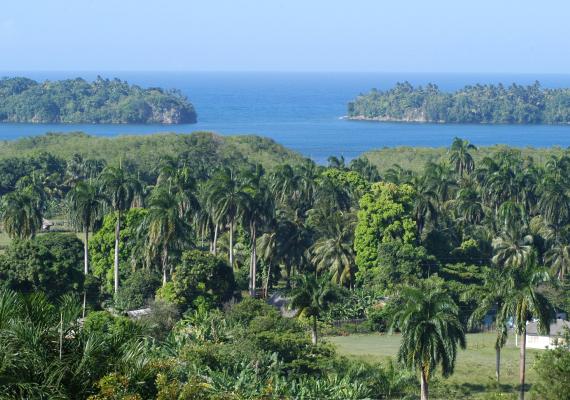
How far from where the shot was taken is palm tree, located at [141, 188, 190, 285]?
212 feet

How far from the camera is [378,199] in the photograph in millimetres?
76000

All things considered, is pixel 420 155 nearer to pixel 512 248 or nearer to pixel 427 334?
pixel 512 248

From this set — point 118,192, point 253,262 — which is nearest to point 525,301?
point 253,262

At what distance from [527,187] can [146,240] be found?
38.1 meters

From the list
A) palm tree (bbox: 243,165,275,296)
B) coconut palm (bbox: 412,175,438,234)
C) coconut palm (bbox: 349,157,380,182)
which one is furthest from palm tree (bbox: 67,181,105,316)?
coconut palm (bbox: 349,157,380,182)

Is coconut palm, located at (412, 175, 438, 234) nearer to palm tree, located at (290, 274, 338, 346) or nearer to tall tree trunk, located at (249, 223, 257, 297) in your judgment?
tall tree trunk, located at (249, 223, 257, 297)

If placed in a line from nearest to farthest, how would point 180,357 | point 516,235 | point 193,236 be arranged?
1. point 180,357
2. point 516,235
3. point 193,236

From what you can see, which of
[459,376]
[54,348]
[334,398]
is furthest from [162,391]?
[459,376]

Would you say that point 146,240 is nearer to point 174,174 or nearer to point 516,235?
point 174,174

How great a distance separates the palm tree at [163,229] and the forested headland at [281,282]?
12 centimetres

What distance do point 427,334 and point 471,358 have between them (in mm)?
16286

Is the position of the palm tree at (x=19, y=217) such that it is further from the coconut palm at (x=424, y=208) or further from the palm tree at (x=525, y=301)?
the palm tree at (x=525, y=301)

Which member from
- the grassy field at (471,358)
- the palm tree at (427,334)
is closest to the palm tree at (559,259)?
the grassy field at (471,358)

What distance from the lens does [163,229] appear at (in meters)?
64.8
